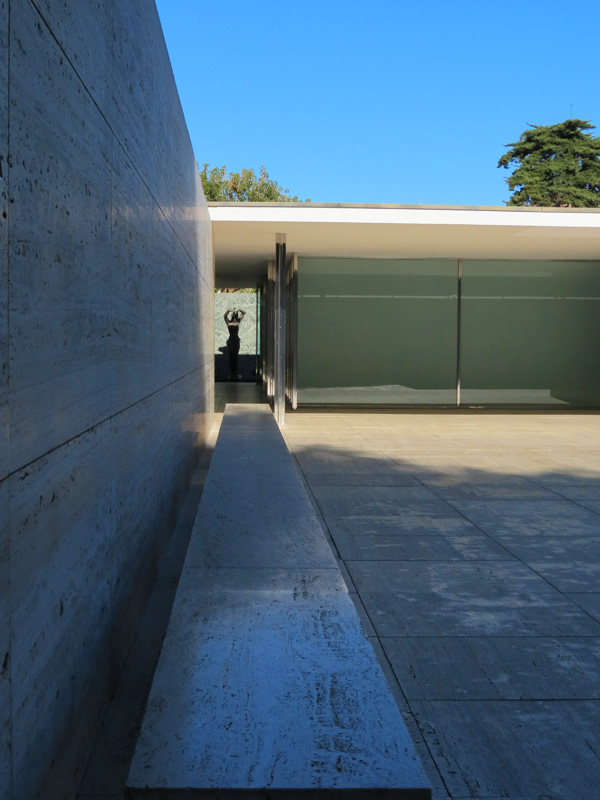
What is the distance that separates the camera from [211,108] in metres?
52.6

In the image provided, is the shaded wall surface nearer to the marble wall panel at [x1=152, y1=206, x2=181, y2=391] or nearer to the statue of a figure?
the marble wall panel at [x1=152, y1=206, x2=181, y2=391]

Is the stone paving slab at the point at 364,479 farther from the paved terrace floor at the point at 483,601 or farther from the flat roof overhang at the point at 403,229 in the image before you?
the flat roof overhang at the point at 403,229

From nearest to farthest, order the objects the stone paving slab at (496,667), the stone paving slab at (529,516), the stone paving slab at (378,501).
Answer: the stone paving slab at (496,667) → the stone paving slab at (529,516) → the stone paving slab at (378,501)

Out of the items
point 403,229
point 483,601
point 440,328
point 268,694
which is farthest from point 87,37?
point 440,328

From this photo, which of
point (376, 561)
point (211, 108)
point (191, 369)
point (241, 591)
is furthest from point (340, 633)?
point (211, 108)

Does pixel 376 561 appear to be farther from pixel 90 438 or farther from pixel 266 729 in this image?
pixel 266 729

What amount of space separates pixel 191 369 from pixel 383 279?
888 centimetres

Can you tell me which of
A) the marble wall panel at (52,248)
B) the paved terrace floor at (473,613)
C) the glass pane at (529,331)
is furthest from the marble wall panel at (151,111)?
the glass pane at (529,331)

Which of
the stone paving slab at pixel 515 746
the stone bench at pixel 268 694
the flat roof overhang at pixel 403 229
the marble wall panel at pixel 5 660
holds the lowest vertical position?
the stone paving slab at pixel 515 746

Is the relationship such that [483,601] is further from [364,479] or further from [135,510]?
[364,479]

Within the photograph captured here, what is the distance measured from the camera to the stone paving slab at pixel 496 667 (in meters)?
2.96

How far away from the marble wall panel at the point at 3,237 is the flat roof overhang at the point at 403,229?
356 inches

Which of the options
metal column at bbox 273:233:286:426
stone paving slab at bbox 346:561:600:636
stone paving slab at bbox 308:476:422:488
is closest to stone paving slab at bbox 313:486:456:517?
stone paving slab at bbox 308:476:422:488

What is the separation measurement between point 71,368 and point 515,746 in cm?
176
